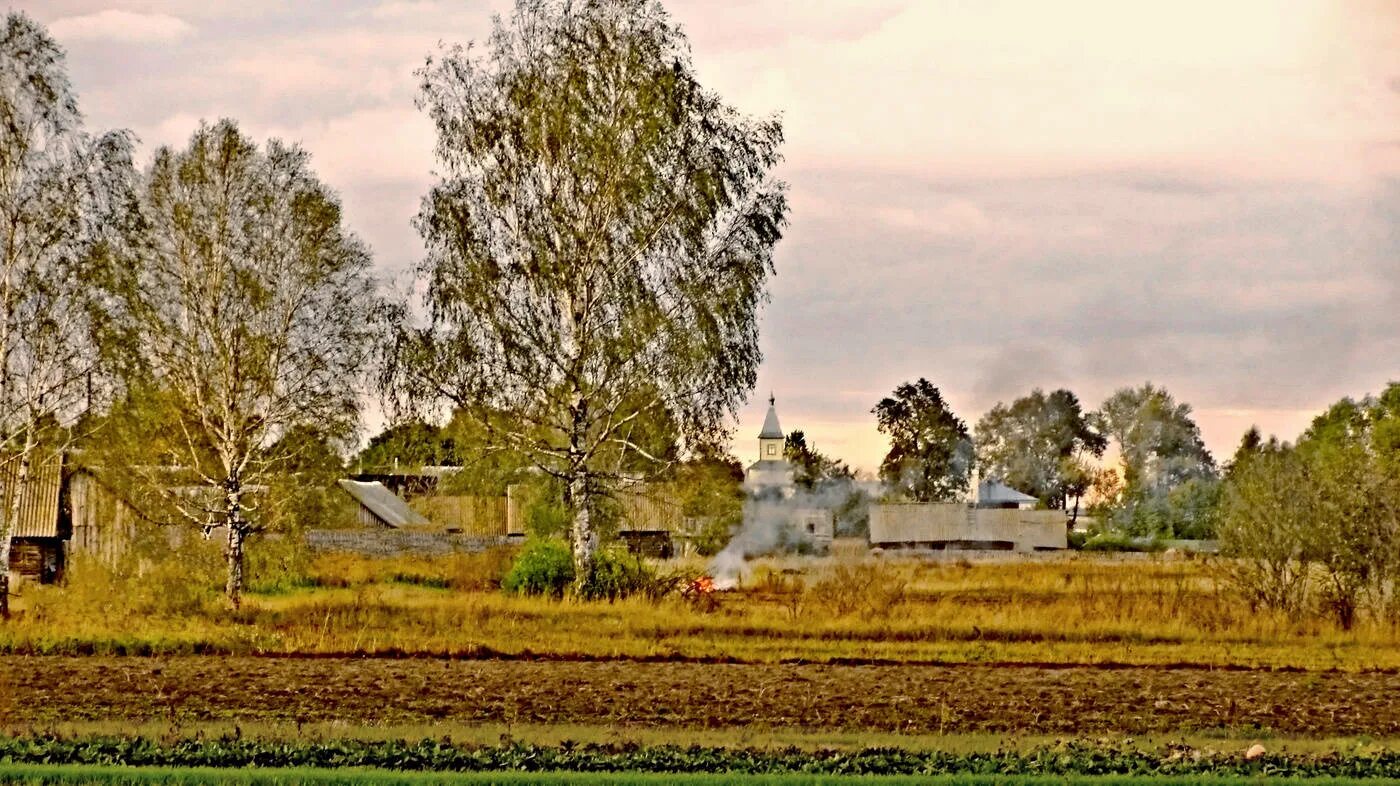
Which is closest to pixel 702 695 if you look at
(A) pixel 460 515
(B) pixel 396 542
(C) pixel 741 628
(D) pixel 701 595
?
(C) pixel 741 628

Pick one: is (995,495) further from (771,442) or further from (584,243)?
(584,243)

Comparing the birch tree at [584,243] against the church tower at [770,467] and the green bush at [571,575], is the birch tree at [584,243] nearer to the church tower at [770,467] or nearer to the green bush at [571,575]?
the green bush at [571,575]

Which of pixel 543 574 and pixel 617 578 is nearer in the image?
pixel 617 578

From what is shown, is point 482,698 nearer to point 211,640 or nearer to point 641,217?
point 211,640

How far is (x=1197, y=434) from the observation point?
469 feet

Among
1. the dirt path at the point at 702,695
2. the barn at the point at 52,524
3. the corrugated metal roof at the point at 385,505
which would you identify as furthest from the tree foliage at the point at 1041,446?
the dirt path at the point at 702,695

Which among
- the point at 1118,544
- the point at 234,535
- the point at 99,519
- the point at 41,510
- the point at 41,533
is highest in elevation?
the point at 41,510

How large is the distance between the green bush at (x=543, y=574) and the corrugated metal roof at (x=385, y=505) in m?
43.2

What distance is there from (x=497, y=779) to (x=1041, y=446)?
434 feet

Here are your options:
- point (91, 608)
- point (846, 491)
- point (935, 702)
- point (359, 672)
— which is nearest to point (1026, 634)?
point (935, 702)

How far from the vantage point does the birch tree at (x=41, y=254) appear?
114ft

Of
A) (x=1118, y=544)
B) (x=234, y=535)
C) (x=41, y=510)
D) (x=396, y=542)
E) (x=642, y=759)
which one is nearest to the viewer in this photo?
(x=642, y=759)

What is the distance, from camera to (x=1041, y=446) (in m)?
143

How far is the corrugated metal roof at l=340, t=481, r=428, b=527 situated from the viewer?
84.8 meters
